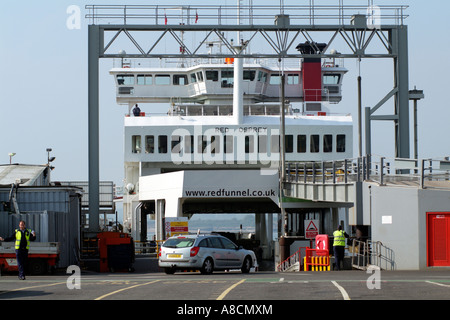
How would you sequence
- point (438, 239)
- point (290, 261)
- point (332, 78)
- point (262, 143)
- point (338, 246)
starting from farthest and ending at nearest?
point (332, 78), point (262, 143), point (290, 261), point (338, 246), point (438, 239)

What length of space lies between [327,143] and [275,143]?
3.36 m

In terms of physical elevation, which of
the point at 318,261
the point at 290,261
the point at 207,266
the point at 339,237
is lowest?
the point at 290,261

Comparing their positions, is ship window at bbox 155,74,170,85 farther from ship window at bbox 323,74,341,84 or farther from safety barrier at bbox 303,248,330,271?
safety barrier at bbox 303,248,330,271

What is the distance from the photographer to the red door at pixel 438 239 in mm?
26953

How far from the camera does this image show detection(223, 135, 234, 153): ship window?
53781 millimetres

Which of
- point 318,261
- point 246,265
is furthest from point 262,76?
point 246,265

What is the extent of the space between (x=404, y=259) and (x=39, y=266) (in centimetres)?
1164

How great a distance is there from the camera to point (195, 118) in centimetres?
5381

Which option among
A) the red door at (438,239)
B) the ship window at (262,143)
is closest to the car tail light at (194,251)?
the red door at (438,239)

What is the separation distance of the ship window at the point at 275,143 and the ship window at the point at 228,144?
2.51 meters

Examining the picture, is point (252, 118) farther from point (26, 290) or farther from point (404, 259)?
point (26, 290)

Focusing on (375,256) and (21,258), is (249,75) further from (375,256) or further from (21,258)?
(21,258)

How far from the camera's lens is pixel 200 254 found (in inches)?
1022
